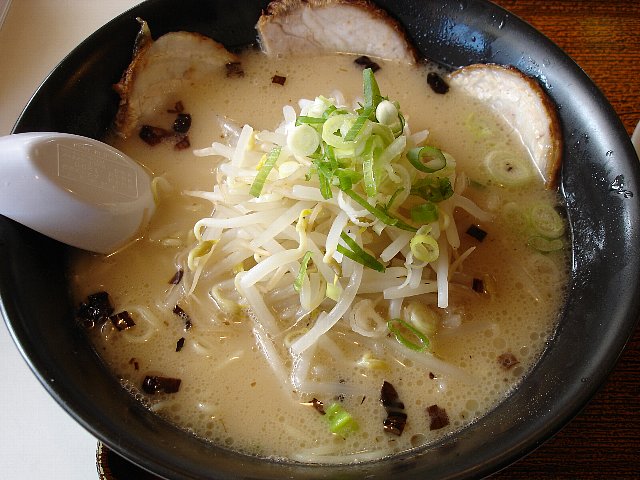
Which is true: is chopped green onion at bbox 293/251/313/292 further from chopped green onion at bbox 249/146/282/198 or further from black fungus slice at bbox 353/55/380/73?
black fungus slice at bbox 353/55/380/73

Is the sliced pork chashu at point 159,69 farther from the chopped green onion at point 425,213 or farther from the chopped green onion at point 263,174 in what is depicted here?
the chopped green onion at point 425,213

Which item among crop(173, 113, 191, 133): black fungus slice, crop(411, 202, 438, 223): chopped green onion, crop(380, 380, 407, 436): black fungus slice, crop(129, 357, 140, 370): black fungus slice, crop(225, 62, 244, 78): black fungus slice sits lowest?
crop(129, 357, 140, 370): black fungus slice

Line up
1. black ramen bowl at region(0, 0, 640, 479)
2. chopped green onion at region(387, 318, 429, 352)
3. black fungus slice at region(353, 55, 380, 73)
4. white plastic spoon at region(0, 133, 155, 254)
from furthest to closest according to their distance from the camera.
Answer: black fungus slice at region(353, 55, 380, 73) < chopped green onion at region(387, 318, 429, 352) < white plastic spoon at region(0, 133, 155, 254) < black ramen bowl at region(0, 0, 640, 479)

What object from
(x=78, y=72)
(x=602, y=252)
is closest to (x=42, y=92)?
(x=78, y=72)

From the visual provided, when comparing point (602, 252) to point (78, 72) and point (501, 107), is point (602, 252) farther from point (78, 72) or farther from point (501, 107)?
point (78, 72)

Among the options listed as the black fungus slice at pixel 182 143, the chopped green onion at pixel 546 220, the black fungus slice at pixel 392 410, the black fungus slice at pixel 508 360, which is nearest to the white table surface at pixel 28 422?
the black fungus slice at pixel 182 143

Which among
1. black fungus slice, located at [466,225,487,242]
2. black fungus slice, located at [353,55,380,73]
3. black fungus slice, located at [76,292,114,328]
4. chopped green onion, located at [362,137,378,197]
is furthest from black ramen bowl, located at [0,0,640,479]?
chopped green onion, located at [362,137,378,197]
